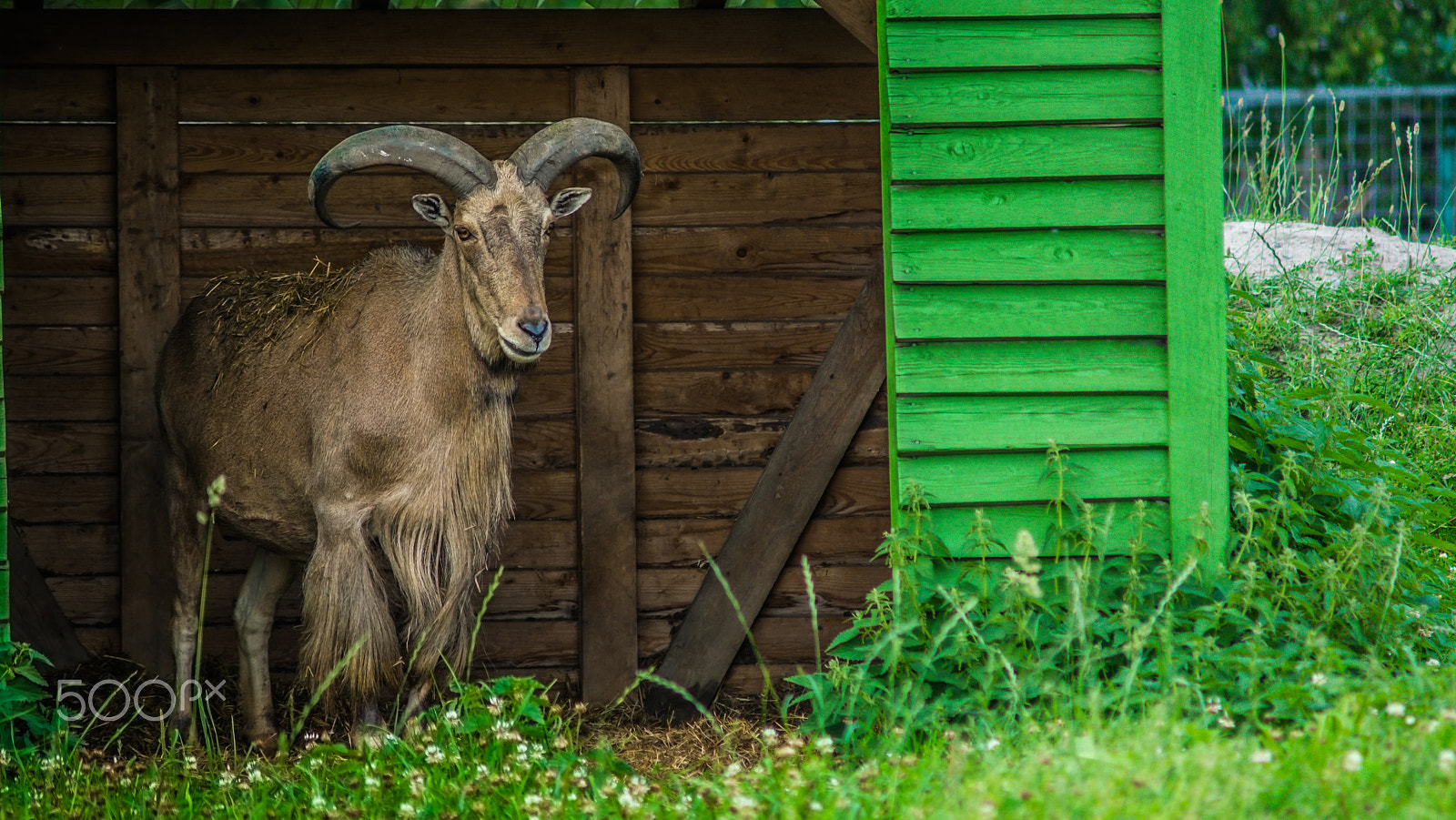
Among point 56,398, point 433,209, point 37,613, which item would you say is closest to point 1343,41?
point 433,209

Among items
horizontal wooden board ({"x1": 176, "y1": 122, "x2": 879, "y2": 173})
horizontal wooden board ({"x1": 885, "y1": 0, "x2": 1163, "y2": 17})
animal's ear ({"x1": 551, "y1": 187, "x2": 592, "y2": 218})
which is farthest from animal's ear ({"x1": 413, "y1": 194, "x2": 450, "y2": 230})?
horizontal wooden board ({"x1": 885, "y1": 0, "x2": 1163, "y2": 17})

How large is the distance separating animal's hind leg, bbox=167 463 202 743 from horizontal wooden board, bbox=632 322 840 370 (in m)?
2.05

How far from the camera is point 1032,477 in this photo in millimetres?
4258

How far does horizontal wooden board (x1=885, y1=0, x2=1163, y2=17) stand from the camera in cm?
421

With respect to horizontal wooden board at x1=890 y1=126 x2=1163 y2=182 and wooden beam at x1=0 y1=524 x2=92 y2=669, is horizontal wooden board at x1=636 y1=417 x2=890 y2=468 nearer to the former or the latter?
horizontal wooden board at x1=890 y1=126 x2=1163 y2=182

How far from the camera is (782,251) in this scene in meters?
6.03

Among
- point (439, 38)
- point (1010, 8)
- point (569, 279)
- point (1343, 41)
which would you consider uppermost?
point (1343, 41)

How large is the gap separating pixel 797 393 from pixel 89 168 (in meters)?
3.35

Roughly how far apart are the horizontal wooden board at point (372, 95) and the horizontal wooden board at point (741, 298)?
0.94m

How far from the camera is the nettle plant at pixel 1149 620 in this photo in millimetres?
3398

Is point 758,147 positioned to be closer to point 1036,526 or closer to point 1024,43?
point 1024,43

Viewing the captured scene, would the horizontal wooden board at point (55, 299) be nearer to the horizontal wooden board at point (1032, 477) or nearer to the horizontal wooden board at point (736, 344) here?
the horizontal wooden board at point (736, 344)

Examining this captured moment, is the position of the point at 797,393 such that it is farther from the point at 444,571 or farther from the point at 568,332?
the point at 444,571

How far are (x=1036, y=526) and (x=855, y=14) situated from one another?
6.25ft
